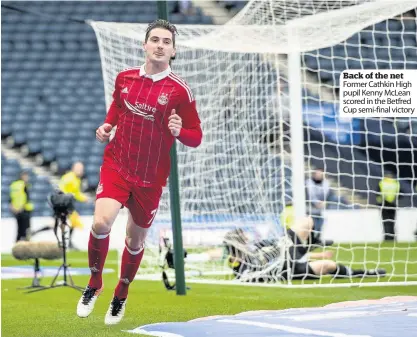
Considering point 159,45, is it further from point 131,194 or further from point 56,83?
point 56,83

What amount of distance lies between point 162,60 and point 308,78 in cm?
1404

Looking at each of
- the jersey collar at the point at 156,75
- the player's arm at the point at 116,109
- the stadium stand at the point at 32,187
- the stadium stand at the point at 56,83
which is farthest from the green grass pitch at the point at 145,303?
the stadium stand at the point at 56,83

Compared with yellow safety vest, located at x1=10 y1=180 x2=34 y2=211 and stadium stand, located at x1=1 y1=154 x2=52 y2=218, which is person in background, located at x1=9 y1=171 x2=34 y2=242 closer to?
yellow safety vest, located at x1=10 y1=180 x2=34 y2=211

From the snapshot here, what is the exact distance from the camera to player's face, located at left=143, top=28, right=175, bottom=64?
5613 mm

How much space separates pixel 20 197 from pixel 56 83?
19.0ft

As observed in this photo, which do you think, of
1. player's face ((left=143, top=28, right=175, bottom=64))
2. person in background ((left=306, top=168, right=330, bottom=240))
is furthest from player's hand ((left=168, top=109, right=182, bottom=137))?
person in background ((left=306, top=168, right=330, bottom=240))

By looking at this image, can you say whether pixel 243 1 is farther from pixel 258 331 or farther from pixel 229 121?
pixel 258 331

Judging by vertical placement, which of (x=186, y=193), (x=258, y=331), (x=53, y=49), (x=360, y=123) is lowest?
(x=258, y=331)

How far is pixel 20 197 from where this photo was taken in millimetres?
15500

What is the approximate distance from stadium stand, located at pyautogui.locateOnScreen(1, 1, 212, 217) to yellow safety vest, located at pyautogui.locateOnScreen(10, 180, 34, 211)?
2.00 metres

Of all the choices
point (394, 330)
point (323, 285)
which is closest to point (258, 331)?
point (394, 330)

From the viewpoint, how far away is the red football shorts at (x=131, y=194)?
5691 millimetres

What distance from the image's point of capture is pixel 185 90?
5848mm

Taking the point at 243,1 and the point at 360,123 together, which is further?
the point at 243,1
